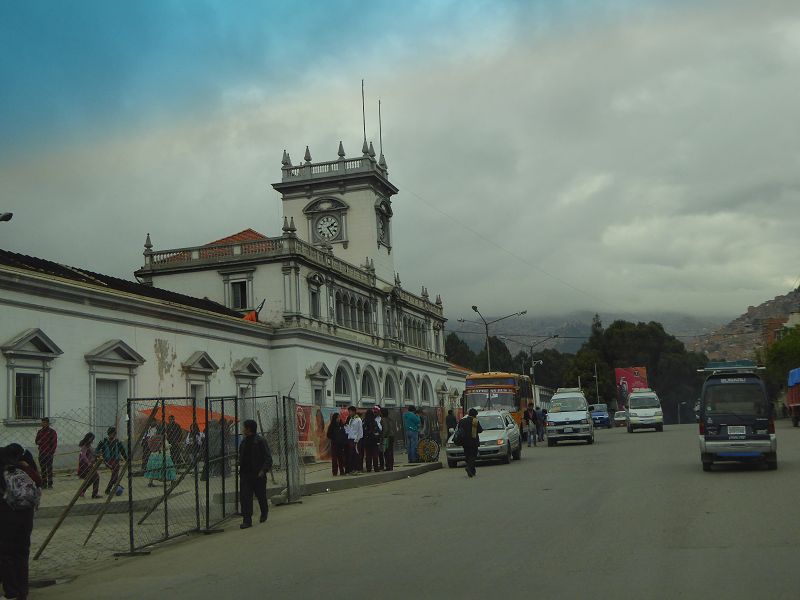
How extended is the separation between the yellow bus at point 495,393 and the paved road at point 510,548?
2509cm

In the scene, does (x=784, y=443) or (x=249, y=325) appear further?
(x=249, y=325)

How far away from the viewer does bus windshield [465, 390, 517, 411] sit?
45.2 metres

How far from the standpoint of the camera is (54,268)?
36844 mm

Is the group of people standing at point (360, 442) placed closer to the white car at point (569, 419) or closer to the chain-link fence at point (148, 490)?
the chain-link fence at point (148, 490)

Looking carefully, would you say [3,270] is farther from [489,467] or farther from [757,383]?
[757,383]

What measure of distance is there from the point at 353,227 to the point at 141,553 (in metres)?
52.5

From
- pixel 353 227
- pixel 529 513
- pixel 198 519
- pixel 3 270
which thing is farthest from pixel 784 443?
pixel 353 227

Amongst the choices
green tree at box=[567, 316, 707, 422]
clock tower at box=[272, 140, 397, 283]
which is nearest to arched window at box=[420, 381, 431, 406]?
clock tower at box=[272, 140, 397, 283]

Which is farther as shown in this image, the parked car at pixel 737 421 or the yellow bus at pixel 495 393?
the yellow bus at pixel 495 393

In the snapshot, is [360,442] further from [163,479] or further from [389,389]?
[389,389]

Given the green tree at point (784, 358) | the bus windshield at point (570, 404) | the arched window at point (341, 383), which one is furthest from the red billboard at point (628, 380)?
the bus windshield at point (570, 404)

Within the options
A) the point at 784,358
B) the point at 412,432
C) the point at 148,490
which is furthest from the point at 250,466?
the point at 784,358

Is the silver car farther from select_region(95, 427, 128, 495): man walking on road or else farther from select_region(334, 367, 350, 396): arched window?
select_region(334, 367, 350, 396): arched window

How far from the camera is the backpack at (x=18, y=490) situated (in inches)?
372
